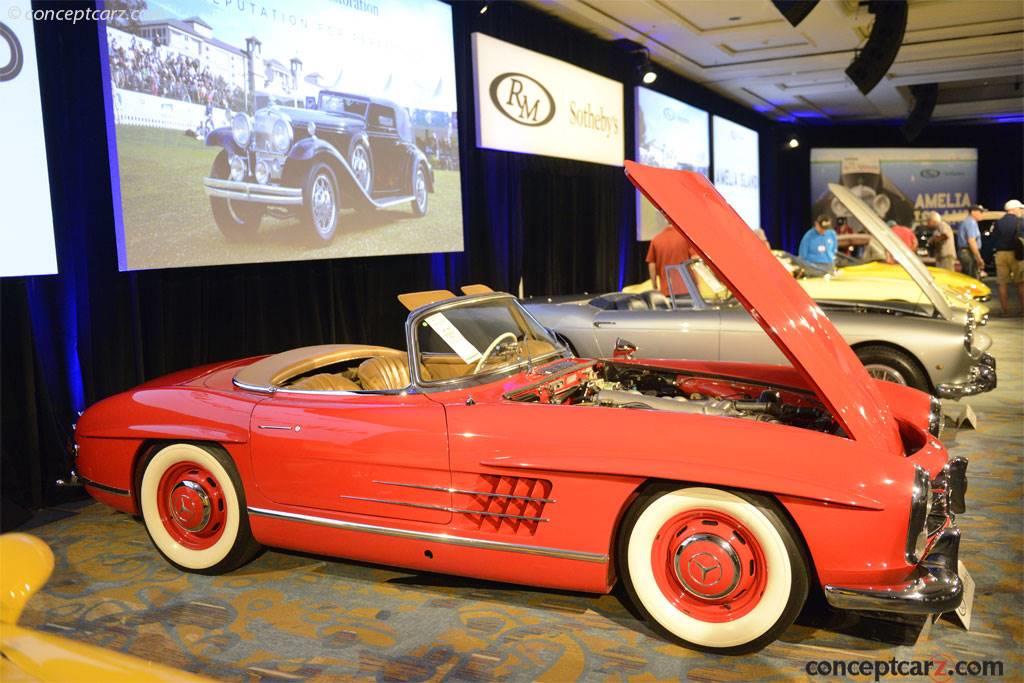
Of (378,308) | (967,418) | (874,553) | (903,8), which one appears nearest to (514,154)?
(378,308)

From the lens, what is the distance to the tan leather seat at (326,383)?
11.4 feet

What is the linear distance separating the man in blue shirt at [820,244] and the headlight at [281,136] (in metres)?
6.15

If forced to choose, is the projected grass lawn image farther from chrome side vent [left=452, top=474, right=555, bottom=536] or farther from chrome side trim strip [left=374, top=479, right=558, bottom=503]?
chrome side vent [left=452, top=474, right=555, bottom=536]

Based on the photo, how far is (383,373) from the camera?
360cm

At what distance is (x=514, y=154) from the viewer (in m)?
8.75

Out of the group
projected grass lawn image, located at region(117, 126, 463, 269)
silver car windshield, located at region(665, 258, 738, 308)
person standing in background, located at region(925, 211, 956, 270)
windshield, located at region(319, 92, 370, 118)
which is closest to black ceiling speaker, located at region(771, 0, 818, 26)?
silver car windshield, located at region(665, 258, 738, 308)

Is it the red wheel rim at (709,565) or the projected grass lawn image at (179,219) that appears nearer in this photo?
the red wheel rim at (709,565)

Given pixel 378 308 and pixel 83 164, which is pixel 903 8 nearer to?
pixel 378 308

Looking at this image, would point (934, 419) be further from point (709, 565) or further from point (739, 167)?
point (739, 167)

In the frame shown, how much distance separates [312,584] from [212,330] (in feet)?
9.79

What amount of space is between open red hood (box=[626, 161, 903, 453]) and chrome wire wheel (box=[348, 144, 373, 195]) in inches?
143

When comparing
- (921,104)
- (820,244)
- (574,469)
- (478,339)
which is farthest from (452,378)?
(921,104)

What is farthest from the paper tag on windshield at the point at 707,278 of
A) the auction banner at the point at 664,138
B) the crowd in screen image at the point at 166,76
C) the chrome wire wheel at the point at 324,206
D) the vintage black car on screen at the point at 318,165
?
the auction banner at the point at 664,138

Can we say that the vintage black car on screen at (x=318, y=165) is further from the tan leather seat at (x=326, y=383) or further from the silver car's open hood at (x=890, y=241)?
the silver car's open hood at (x=890, y=241)
